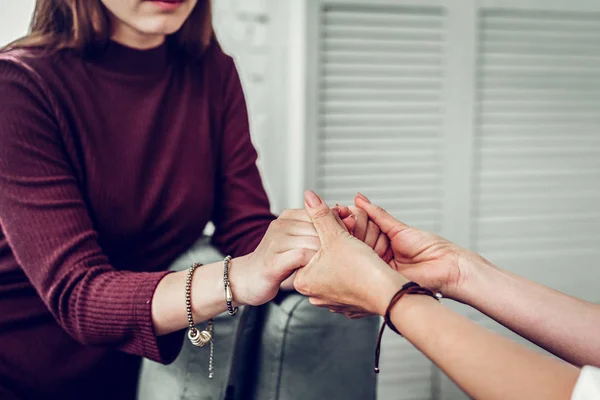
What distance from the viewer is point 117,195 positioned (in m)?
1.02

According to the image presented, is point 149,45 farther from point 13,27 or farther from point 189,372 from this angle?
point 189,372

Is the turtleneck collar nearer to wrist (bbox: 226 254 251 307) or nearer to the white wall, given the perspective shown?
the white wall

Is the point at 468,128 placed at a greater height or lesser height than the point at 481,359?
greater

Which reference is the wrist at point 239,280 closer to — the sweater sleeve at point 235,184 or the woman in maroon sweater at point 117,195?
the woman in maroon sweater at point 117,195

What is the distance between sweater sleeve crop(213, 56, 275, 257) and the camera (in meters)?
1.16

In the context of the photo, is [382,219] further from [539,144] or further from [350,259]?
[539,144]

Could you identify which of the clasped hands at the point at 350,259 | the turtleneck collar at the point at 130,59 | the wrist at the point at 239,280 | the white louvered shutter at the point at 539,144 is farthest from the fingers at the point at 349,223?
the white louvered shutter at the point at 539,144

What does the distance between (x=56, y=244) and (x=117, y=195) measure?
157 millimetres

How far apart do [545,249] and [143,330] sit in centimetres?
128

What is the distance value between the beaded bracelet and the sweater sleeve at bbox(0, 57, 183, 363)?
0.12 ft

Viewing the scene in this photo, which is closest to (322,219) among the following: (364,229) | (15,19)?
(364,229)

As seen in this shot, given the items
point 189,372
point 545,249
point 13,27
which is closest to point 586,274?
point 545,249

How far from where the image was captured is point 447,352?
657 mm

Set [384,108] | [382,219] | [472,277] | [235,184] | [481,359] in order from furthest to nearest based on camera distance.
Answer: [384,108] < [235,184] < [382,219] < [472,277] < [481,359]
